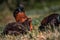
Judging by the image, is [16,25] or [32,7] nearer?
[16,25]

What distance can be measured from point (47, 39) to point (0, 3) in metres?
21.2

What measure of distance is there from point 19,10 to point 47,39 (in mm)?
2452

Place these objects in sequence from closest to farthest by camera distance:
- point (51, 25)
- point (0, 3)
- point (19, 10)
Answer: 1. point (51, 25)
2. point (19, 10)
3. point (0, 3)

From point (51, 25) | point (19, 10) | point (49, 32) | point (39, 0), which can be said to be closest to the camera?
point (49, 32)

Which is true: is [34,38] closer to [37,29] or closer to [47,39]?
[47,39]

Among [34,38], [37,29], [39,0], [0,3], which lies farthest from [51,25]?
[39,0]

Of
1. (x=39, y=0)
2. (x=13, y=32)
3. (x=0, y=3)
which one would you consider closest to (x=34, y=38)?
(x=13, y=32)

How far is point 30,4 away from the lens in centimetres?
2978

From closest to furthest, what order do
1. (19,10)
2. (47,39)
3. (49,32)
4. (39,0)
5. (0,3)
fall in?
(47,39)
(49,32)
(19,10)
(0,3)
(39,0)

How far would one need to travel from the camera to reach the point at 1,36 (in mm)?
9180

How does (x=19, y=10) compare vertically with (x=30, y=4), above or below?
above

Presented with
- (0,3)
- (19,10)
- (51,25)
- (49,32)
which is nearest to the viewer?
(49,32)

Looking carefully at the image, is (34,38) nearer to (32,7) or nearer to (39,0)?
(32,7)

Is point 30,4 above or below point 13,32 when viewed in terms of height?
below
